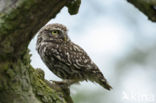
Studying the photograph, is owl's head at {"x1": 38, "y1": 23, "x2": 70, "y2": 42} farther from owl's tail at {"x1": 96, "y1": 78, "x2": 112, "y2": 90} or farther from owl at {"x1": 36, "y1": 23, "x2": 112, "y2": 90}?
owl's tail at {"x1": 96, "y1": 78, "x2": 112, "y2": 90}

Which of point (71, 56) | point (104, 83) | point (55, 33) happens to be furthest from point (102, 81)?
point (55, 33)

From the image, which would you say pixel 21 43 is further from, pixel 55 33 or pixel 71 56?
pixel 55 33

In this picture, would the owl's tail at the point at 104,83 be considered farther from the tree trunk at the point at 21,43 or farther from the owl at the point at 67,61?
the tree trunk at the point at 21,43

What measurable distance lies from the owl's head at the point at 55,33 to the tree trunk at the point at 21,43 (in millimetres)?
2191

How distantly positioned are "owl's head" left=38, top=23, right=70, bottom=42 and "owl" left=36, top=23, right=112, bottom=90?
42 millimetres

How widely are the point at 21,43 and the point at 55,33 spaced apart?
311 centimetres

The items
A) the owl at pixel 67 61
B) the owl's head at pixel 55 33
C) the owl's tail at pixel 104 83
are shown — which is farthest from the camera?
the owl's head at pixel 55 33

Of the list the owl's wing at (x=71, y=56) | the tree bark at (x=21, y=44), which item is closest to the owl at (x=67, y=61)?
the owl's wing at (x=71, y=56)

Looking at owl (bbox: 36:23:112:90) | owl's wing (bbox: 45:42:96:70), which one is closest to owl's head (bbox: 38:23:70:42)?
owl (bbox: 36:23:112:90)

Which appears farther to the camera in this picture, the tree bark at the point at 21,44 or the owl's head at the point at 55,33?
the owl's head at the point at 55,33

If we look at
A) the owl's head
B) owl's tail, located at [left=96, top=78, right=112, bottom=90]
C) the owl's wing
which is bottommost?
owl's tail, located at [left=96, top=78, right=112, bottom=90]

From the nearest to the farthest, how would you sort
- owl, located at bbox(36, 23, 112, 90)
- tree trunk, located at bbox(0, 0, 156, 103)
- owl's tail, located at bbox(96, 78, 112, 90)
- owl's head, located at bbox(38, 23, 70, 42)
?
tree trunk, located at bbox(0, 0, 156, 103) → owl, located at bbox(36, 23, 112, 90) → owl's tail, located at bbox(96, 78, 112, 90) → owl's head, located at bbox(38, 23, 70, 42)

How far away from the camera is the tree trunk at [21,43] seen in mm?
3395

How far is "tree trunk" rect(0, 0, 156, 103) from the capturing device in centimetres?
339
